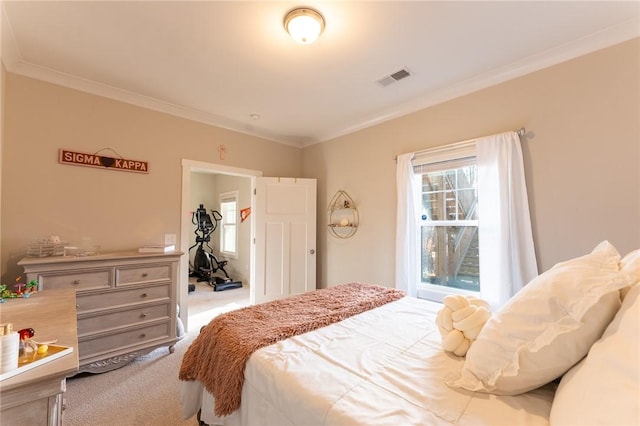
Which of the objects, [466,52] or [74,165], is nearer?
[466,52]

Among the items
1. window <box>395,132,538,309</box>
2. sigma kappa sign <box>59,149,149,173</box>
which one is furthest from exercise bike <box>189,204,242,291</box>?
window <box>395,132,538,309</box>

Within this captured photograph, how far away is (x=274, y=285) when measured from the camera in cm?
370

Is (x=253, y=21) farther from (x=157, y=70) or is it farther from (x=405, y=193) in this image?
(x=405, y=193)

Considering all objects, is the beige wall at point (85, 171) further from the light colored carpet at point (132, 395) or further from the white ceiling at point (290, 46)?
the light colored carpet at point (132, 395)

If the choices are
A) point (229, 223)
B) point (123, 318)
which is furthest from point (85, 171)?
point (229, 223)

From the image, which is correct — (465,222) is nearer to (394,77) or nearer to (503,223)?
(503,223)

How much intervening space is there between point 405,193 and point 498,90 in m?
1.18

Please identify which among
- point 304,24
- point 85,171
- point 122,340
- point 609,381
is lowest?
point 122,340

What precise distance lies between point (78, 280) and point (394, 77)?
122 inches

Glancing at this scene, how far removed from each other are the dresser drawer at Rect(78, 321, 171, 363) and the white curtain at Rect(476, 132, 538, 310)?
2.92 metres

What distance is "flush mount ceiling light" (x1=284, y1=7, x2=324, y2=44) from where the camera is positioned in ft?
5.37

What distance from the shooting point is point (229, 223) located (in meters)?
6.36

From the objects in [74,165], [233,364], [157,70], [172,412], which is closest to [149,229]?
[74,165]

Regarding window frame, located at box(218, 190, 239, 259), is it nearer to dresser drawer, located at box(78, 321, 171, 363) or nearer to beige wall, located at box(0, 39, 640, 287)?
beige wall, located at box(0, 39, 640, 287)
